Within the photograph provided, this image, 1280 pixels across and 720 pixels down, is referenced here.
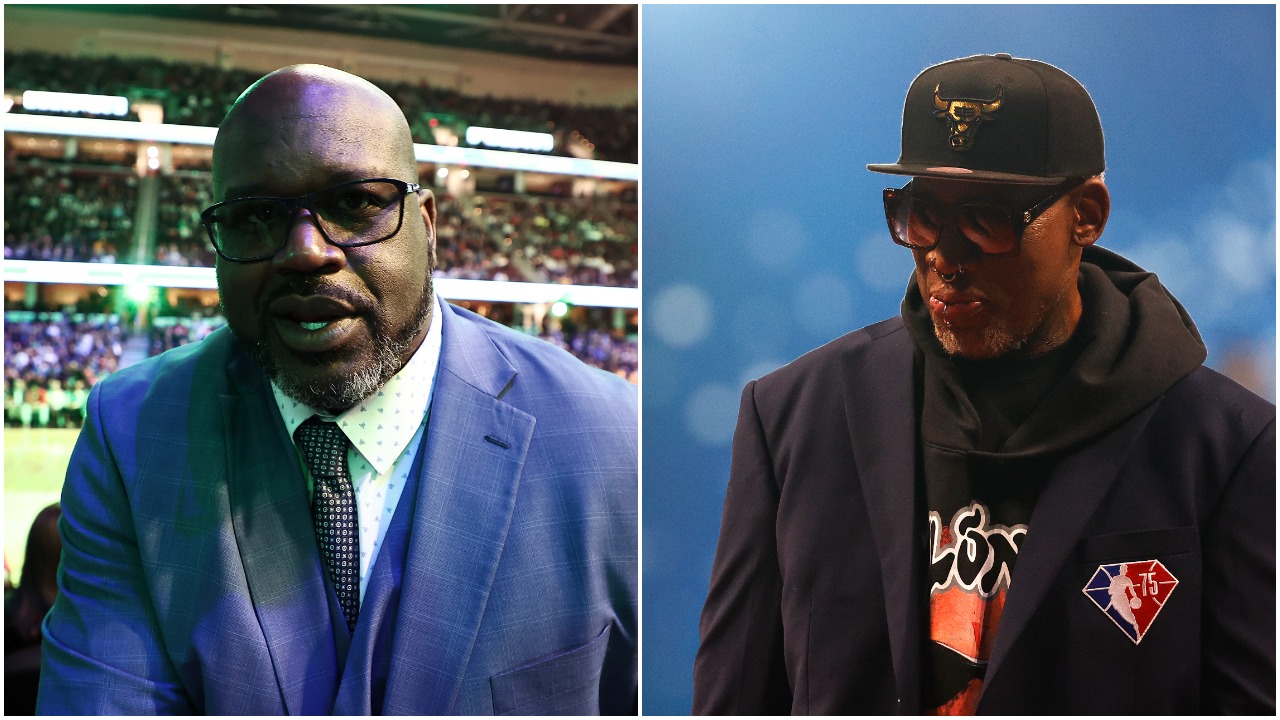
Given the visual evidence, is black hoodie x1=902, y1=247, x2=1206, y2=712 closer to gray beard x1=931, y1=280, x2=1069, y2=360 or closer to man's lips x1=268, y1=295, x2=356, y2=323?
gray beard x1=931, y1=280, x2=1069, y2=360

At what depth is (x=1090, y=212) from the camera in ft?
6.59

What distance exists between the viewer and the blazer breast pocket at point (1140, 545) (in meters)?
1.95

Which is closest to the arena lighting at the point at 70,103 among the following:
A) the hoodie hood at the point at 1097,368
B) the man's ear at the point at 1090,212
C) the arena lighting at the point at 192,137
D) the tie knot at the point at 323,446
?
the arena lighting at the point at 192,137

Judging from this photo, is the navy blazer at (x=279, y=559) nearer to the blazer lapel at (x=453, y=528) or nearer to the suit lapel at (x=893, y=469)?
the blazer lapel at (x=453, y=528)

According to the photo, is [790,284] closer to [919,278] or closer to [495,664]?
[919,278]

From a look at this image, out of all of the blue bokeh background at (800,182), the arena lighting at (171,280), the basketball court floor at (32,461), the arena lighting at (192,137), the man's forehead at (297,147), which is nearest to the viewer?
the man's forehead at (297,147)

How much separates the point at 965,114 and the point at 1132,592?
1.07m

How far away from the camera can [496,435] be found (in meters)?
1.94

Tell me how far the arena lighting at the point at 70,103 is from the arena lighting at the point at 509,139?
0.99m

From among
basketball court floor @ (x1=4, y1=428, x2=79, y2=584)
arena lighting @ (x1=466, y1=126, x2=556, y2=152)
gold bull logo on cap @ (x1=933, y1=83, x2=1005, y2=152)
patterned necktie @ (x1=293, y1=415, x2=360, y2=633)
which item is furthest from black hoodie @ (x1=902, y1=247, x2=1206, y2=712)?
basketball court floor @ (x1=4, y1=428, x2=79, y2=584)

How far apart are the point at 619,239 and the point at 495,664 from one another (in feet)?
5.96

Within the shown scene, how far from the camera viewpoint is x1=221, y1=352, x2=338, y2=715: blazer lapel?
185 cm

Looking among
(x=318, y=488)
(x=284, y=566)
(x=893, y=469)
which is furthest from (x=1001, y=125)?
(x=284, y=566)

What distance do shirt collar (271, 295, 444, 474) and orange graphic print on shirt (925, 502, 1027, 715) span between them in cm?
112
